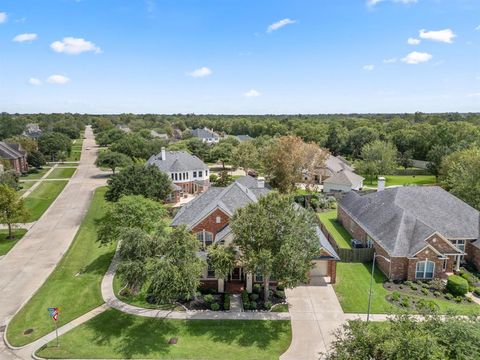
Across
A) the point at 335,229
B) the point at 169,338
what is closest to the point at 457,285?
the point at 335,229

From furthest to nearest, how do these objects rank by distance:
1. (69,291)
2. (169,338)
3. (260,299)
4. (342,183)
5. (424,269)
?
(342,183)
(424,269)
(69,291)
(260,299)
(169,338)

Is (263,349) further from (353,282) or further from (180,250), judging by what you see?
(353,282)

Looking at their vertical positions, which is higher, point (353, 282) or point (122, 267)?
point (122, 267)

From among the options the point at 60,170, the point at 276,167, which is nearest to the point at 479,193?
the point at 276,167

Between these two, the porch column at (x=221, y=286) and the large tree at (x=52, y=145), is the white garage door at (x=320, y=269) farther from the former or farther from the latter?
the large tree at (x=52, y=145)

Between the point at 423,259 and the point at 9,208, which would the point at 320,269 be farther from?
the point at 9,208

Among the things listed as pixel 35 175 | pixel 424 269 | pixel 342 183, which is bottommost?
pixel 424 269
